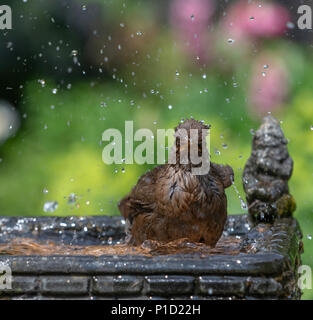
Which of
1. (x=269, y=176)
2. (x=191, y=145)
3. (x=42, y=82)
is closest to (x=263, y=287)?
(x=191, y=145)

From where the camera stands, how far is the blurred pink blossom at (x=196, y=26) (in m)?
5.84

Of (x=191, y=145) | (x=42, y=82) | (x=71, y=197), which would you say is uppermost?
(x=42, y=82)

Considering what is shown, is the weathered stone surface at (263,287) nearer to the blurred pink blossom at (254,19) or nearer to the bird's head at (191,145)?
the bird's head at (191,145)

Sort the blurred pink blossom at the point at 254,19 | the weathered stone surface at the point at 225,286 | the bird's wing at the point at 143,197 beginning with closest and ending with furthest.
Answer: the weathered stone surface at the point at 225,286
the bird's wing at the point at 143,197
the blurred pink blossom at the point at 254,19

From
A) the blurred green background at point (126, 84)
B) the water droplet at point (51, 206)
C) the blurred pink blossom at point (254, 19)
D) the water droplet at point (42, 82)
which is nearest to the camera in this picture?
the water droplet at point (51, 206)

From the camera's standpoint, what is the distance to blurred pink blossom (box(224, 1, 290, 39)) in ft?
19.0

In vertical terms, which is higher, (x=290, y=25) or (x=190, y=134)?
(x=290, y=25)

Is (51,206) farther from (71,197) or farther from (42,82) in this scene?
(42,82)

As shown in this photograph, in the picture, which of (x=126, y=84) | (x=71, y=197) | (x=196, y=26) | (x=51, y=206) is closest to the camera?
(x=51, y=206)

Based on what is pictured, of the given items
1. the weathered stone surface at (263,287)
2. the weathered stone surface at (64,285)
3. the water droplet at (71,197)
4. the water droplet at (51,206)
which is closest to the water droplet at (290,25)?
the water droplet at (71,197)

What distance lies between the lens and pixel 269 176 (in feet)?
12.3

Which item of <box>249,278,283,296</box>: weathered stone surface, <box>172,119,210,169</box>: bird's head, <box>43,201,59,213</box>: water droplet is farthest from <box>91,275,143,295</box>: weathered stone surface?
<box>43,201,59,213</box>: water droplet

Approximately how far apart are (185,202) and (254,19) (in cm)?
301

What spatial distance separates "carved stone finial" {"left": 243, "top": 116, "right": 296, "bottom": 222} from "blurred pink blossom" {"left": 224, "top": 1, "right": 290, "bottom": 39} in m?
Result: 2.20
